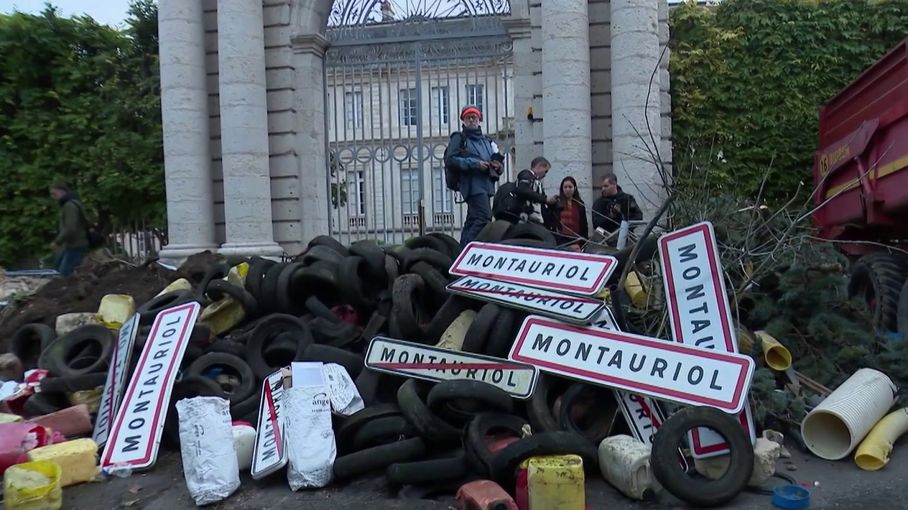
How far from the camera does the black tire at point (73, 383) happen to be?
5180 mm

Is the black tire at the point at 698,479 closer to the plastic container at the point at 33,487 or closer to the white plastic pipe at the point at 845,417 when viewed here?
the white plastic pipe at the point at 845,417

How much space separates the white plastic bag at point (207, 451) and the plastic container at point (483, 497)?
1.29 m

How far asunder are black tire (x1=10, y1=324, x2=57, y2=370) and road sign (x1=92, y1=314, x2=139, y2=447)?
1.24 metres

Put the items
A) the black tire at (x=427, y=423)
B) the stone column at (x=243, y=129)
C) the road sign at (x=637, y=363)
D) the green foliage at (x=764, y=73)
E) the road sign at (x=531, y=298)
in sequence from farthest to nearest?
1. the green foliage at (x=764, y=73)
2. the stone column at (x=243, y=129)
3. the road sign at (x=531, y=298)
4. the black tire at (x=427, y=423)
5. the road sign at (x=637, y=363)

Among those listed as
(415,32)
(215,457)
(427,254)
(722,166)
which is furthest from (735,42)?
(215,457)

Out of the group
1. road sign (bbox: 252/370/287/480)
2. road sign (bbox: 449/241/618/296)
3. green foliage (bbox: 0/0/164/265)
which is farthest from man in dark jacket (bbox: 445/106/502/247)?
green foliage (bbox: 0/0/164/265)

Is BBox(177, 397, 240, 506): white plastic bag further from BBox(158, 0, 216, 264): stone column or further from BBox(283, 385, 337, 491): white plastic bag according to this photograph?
BBox(158, 0, 216, 264): stone column

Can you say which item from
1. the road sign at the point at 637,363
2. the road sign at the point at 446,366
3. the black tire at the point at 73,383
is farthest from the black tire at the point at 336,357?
the black tire at the point at 73,383

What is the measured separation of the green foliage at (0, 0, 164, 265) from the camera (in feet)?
46.1

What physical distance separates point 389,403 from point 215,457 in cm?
111

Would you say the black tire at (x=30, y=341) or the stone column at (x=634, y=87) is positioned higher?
the stone column at (x=634, y=87)

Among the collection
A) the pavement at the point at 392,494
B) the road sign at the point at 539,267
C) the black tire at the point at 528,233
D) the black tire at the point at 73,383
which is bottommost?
the pavement at the point at 392,494

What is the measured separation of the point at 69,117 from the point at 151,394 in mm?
11308

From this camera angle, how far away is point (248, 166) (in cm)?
1070
